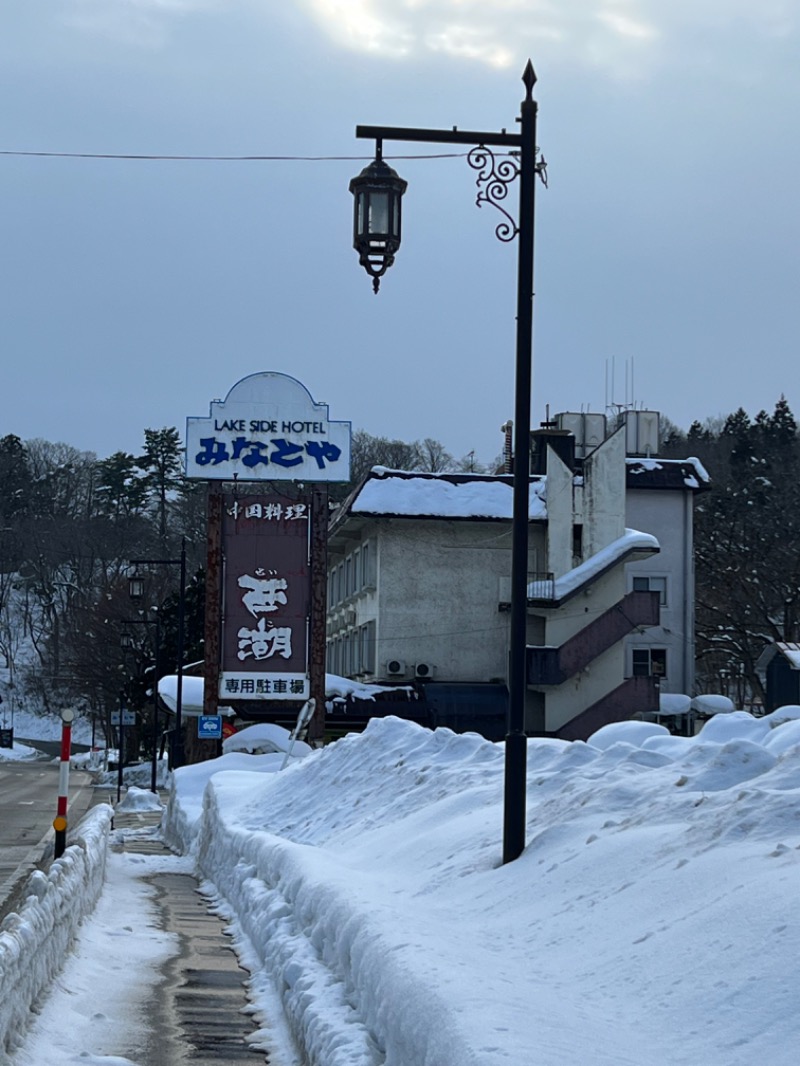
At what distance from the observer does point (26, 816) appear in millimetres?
34375

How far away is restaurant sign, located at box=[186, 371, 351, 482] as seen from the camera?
38938 mm

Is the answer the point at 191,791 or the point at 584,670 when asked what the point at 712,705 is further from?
the point at 191,791

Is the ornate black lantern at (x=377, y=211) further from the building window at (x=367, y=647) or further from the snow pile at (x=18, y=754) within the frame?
the snow pile at (x=18, y=754)

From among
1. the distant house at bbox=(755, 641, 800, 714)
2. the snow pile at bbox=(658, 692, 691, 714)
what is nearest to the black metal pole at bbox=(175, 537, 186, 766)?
the snow pile at bbox=(658, 692, 691, 714)

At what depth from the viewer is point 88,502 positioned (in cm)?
13188

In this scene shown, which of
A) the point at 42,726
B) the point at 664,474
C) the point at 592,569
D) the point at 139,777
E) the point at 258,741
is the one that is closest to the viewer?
the point at 258,741

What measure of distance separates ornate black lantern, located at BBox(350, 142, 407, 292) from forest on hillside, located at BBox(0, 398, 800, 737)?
3923 cm

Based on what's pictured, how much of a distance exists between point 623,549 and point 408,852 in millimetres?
38540

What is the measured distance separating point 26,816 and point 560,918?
2891 centimetres

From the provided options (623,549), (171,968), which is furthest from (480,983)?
(623,549)

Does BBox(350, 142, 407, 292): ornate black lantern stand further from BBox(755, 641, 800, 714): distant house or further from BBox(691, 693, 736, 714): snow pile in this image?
BBox(691, 693, 736, 714): snow pile

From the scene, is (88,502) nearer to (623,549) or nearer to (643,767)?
(623,549)

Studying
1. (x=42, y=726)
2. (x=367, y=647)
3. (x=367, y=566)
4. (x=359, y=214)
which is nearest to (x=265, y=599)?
(x=367, y=647)

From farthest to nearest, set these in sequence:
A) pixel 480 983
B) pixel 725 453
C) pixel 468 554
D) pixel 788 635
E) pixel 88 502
A: pixel 88 502 → pixel 725 453 → pixel 468 554 → pixel 788 635 → pixel 480 983
